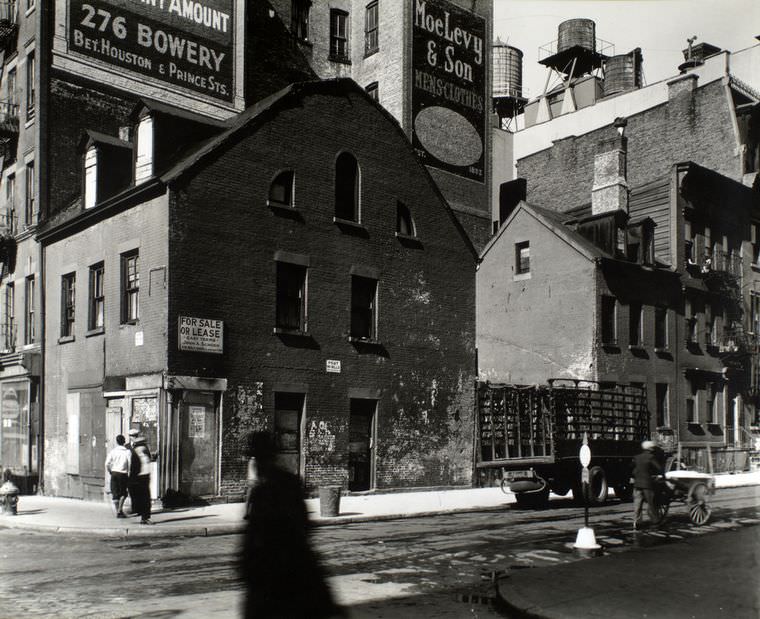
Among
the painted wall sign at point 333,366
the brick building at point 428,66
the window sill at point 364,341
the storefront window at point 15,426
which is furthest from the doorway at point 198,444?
the brick building at point 428,66

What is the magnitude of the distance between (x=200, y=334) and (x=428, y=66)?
2205 cm

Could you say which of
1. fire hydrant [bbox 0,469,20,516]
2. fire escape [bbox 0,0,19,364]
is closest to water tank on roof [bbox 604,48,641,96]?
fire escape [bbox 0,0,19,364]

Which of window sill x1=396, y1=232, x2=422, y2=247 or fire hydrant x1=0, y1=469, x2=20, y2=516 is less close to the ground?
window sill x1=396, y1=232, x2=422, y2=247

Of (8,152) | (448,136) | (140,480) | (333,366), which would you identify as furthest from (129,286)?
(448,136)

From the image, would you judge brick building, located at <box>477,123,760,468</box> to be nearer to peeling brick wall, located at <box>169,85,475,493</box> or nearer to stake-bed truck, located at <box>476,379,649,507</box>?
peeling brick wall, located at <box>169,85,475,493</box>

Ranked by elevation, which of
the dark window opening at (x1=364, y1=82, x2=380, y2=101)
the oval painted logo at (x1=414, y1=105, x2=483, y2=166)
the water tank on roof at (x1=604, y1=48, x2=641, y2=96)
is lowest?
the oval painted logo at (x1=414, y1=105, x2=483, y2=166)

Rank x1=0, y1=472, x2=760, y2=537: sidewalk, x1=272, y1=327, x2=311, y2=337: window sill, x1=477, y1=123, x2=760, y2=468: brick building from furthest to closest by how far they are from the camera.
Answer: x1=477, y1=123, x2=760, y2=468: brick building
x1=272, y1=327, x2=311, y2=337: window sill
x1=0, y1=472, x2=760, y2=537: sidewalk

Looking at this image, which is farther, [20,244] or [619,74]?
[619,74]

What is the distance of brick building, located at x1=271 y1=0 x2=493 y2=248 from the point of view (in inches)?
1486

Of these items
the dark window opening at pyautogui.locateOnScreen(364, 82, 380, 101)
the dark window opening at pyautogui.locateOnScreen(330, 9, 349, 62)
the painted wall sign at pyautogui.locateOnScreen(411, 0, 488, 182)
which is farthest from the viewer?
the dark window opening at pyautogui.locateOnScreen(330, 9, 349, 62)

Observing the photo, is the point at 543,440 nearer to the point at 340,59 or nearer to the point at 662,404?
the point at 662,404

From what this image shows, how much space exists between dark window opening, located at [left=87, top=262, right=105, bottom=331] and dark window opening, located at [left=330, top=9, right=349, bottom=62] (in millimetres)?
19996

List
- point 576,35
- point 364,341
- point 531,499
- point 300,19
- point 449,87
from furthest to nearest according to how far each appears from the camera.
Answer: point 576,35 < point 449,87 < point 300,19 < point 364,341 < point 531,499

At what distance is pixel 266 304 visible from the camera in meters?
22.2
